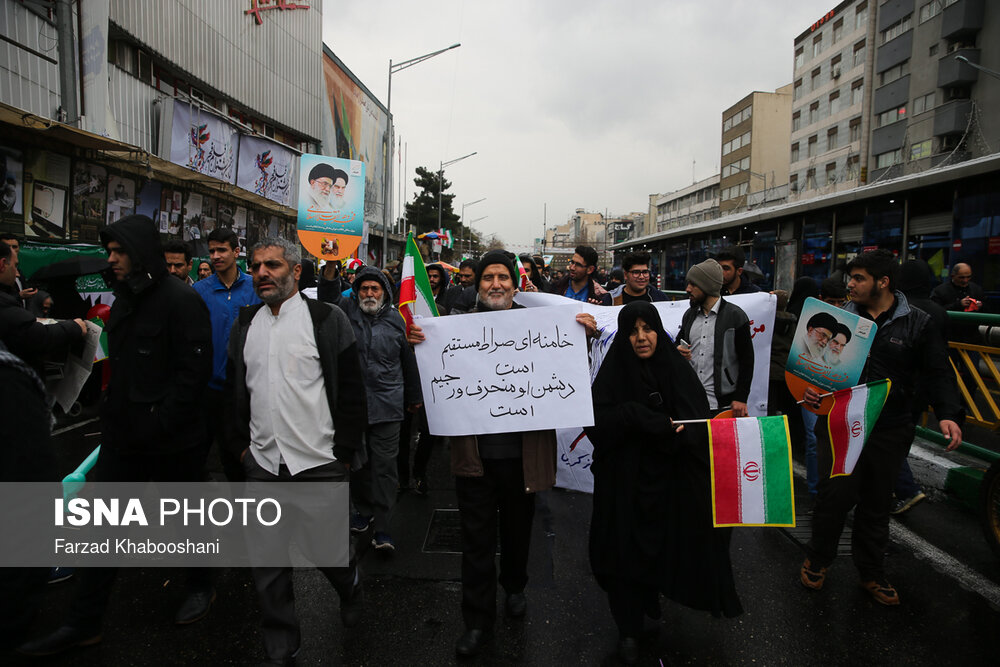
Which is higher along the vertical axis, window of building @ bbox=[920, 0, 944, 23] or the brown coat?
window of building @ bbox=[920, 0, 944, 23]

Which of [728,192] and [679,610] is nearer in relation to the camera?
[679,610]

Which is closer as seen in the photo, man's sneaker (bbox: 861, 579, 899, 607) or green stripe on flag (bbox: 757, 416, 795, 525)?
green stripe on flag (bbox: 757, 416, 795, 525)

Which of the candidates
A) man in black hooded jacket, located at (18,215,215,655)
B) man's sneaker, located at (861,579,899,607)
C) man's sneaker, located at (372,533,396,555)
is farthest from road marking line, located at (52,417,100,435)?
man's sneaker, located at (861,579,899,607)

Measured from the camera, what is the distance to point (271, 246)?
3.02 metres

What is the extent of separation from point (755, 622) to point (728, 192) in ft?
245

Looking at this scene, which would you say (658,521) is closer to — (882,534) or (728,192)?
(882,534)

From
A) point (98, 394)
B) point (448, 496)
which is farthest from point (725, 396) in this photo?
point (98, 394)

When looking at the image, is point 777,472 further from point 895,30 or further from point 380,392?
point 895,30

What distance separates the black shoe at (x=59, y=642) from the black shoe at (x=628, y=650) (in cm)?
264

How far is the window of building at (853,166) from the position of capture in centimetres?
4478

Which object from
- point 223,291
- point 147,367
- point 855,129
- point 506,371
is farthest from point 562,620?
point 855,129

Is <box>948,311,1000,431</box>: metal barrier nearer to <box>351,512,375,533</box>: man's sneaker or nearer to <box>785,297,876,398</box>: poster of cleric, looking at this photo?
<box>785,297,876,398</box>: poster of cleric

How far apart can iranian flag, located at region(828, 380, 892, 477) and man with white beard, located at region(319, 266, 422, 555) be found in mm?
2857

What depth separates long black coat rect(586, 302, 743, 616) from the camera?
116 inches
